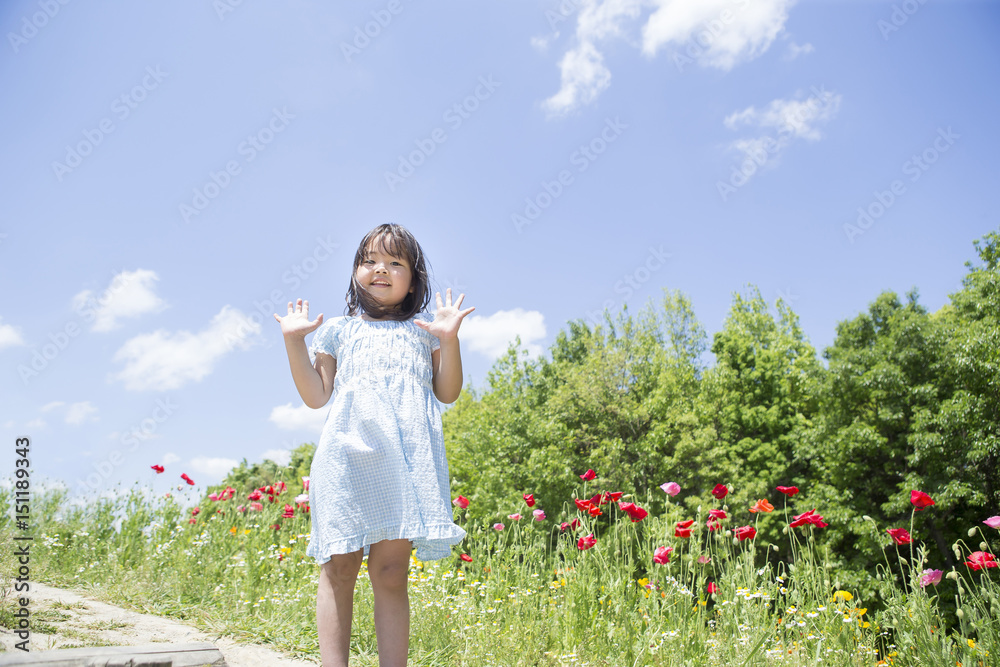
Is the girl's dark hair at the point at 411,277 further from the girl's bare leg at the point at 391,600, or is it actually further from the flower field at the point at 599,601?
the flower field at the point at 599,601

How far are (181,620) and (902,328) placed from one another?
1827cm

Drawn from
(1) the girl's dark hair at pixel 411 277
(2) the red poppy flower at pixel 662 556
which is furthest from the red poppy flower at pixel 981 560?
(1) the girl's dark hair at pixel 411 277

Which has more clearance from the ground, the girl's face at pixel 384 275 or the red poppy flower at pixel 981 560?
the girl's face at pixel 384 275

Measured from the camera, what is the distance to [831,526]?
1650 cm

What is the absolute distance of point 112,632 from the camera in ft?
9.70

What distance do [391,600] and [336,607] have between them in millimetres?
179

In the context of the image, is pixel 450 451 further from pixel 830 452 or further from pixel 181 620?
pixel 181 620

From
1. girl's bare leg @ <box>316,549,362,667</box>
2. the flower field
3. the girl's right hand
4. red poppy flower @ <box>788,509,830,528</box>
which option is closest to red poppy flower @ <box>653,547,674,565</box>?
the flower field

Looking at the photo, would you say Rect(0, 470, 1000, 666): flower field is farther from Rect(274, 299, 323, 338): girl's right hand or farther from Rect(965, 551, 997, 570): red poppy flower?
Rect(274, 299, 323, 338): girl's right hand

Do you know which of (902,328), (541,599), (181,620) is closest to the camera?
(181,620)

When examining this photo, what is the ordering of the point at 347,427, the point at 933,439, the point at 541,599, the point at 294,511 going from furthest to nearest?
the point at 933,439 < the point at 294,511 < the point at 541,599 < the point at 347,427

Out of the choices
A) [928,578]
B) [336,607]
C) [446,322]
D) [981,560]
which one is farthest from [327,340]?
[981,560]

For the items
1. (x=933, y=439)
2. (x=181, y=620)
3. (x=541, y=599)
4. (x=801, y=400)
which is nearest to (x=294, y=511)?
(x=181, y=620)

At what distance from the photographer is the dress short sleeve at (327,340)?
7.70 feet
